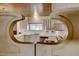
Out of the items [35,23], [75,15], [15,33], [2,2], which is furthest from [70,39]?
[2,2]

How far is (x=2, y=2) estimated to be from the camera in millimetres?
1225

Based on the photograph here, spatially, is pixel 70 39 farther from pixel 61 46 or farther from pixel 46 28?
pixel 46 28

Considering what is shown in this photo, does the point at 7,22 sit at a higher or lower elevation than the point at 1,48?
higher

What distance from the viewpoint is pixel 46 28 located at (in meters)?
1.21

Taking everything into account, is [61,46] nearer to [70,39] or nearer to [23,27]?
[70,39]

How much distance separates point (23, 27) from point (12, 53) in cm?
27

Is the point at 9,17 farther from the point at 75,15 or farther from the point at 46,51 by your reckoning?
the point at 75,15

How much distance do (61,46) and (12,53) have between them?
459 millimetres

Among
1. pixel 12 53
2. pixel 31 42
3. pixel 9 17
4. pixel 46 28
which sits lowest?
pixel 12 53

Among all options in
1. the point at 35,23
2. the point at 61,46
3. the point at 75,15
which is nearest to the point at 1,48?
the point at 35,23

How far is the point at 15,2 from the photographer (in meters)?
1.23

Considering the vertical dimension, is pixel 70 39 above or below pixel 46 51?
above

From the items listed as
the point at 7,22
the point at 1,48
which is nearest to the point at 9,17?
the point at 7,22

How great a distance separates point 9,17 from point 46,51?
1.50 feet
